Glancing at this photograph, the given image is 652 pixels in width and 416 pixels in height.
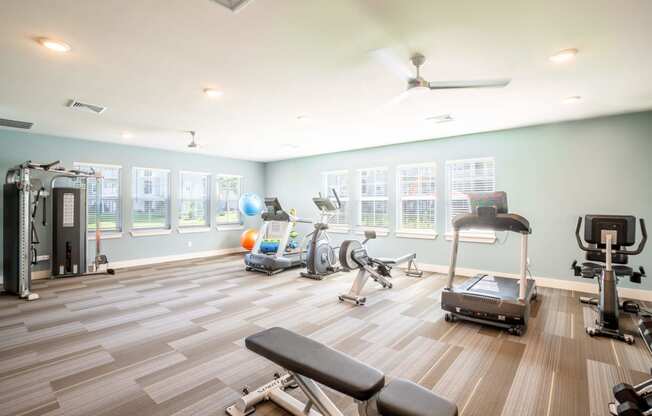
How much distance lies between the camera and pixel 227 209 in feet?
27.5

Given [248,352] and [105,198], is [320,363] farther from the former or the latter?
[105,198]

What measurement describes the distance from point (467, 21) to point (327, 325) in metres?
3.04

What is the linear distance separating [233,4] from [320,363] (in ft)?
7.25

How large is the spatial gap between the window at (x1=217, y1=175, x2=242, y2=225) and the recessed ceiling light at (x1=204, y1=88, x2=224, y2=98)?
482 cm

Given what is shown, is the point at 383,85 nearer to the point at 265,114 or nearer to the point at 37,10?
the point at 265,114

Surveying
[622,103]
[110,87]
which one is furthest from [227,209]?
[622,103]

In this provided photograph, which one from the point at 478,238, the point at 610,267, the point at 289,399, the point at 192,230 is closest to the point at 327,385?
the point at 289,399

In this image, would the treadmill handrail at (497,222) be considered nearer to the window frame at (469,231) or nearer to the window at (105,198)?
the window frame at (469,231)

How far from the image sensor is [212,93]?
353 centimetres

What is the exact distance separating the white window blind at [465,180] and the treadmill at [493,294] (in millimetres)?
2097

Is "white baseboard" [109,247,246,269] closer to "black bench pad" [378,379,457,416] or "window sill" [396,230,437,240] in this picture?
"window sill" [396,230,437,240]

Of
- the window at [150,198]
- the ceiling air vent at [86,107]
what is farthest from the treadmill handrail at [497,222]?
the window at [150,198]

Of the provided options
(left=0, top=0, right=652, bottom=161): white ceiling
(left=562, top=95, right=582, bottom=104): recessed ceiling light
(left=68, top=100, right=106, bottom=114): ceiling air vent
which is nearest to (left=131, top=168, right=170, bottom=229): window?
(left=0, top=0, right=652, bottom=161): white ceiling

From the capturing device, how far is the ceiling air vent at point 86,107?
12.7ft
